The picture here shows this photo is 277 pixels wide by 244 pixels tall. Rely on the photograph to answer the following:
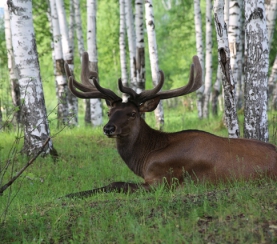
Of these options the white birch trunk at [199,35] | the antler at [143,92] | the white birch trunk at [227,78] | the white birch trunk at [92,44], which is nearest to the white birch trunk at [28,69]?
the antler at [143,92]

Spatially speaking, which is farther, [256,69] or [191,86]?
[256,69]

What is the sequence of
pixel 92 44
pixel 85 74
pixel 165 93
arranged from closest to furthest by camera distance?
pixel 165 93, pixel 85 74, pixel 92 44

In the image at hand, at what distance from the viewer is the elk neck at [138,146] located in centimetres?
742

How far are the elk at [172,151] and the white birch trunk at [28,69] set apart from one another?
8.54 ft

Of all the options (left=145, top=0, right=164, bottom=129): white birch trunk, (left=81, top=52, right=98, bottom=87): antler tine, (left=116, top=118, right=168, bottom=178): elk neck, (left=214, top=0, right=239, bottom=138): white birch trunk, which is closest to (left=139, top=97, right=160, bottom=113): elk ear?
(left=116, top=118, right=168, bottom=178): elk neck

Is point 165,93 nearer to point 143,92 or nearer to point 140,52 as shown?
point 143,92

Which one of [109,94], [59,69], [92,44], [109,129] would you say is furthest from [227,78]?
[59,69]

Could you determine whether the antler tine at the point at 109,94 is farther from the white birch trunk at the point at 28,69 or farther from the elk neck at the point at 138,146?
the white birch trunk at the point at 28,69

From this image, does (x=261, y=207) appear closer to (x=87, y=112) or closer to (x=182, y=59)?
(x=87, y=112)

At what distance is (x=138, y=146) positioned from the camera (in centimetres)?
746

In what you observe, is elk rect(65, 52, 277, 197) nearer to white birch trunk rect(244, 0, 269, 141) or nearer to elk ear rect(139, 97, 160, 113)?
elk ear rect(139, 97, 160, 113)

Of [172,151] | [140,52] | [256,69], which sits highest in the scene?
[140,52]

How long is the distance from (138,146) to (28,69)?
3584mm

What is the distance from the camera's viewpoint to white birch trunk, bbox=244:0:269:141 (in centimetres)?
865
